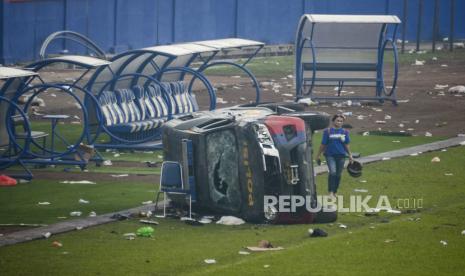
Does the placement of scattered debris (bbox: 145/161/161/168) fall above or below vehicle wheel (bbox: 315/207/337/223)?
below

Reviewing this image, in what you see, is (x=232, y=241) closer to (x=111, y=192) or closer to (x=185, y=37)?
(x=111, y=192)

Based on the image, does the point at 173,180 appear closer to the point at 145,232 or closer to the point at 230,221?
the point at 230,221

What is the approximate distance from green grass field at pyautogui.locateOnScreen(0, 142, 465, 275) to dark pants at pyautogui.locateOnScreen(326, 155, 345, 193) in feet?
1.85

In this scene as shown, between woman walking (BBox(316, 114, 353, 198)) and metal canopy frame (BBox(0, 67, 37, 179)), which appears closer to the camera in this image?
→ woman walking (BBox(316, 114, 353, 198))

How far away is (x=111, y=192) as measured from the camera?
Result: 736 inches

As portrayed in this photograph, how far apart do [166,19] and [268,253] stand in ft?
112

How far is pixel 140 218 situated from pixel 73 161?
5.08 m

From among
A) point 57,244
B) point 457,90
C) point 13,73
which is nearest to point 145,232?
point 57,244

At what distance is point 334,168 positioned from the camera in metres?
17.5

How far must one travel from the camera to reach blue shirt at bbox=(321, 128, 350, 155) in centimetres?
1742

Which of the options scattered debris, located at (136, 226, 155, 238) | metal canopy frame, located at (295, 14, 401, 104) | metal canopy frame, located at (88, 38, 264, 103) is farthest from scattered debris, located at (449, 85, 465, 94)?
scattered debris, located at (136, 226, 155, 238)

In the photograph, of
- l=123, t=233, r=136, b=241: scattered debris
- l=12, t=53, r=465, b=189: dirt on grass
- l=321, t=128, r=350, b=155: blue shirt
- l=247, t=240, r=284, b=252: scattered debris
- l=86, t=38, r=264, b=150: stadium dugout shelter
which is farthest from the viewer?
l=12, t=53, r=465, b=189: dirt on grass

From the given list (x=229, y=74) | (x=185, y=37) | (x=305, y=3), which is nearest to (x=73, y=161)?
(x=229, y=74)

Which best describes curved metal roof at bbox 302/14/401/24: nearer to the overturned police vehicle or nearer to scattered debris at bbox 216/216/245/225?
the overturned police vehicle
